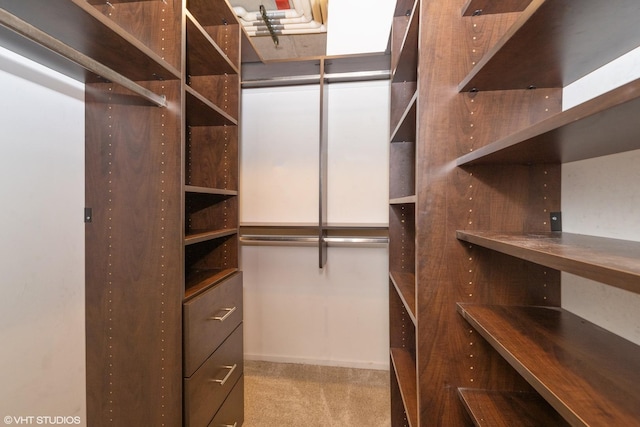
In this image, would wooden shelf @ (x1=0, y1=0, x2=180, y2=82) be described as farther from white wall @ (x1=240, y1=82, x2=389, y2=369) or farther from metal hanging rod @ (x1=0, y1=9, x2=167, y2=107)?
white wall @ (x1=240, y1=82, x2=389, y2=369)

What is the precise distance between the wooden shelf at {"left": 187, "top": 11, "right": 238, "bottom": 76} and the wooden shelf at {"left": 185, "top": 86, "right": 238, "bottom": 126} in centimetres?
25

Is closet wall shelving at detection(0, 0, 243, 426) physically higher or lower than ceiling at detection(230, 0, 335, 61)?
lower

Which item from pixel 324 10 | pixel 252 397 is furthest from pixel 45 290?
pixel 324 10

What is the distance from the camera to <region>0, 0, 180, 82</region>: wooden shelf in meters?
0.76

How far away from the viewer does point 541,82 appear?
0.83 meters

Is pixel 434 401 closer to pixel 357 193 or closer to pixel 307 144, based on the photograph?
pixel 357 193

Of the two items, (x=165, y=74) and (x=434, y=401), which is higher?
(x=165, y=74)

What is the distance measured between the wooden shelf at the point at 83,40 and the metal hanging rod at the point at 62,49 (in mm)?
86

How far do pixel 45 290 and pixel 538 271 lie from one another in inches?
70.6

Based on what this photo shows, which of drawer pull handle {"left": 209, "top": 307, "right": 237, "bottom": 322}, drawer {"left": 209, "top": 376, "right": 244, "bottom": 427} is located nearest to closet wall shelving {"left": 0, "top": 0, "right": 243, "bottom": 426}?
drawer pull handle {"left": 209, "top": 307, "right": 237, "bottom": 322}

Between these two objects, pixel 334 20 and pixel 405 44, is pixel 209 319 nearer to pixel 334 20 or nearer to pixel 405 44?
pixel 405 44

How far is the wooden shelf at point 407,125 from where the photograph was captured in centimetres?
106

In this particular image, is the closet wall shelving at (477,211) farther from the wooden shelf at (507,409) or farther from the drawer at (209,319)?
the drawer at (209,319)

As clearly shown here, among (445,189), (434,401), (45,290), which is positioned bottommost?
(434,401)
